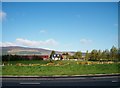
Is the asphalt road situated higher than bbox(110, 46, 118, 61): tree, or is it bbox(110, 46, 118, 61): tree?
bbox(110, 46, 118, 61): tree

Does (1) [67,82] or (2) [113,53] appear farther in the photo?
(2) [113,53]

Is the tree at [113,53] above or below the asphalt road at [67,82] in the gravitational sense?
above

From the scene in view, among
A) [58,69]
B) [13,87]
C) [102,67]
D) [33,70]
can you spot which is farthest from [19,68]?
[13,87]

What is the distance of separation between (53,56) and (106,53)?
1368cm

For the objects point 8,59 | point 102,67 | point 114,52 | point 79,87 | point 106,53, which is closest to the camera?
point 79,87

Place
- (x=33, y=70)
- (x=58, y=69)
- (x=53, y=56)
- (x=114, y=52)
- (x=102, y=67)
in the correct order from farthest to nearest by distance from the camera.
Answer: (x=114, y=52) < (x=53, y=56) < (x=102, y=67) < (x=58, y=69) < (x=33, y=70)

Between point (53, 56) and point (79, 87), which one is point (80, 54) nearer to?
point (53, 56)

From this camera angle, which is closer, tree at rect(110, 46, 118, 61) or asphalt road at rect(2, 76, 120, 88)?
asphalt road at rect(2, 76, 120, 88)

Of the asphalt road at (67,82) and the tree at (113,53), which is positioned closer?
the asphalt road at (67,82)

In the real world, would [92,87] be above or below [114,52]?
below

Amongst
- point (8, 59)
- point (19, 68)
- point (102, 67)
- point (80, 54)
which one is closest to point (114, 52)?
point (80, 54)

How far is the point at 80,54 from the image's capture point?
151 ft

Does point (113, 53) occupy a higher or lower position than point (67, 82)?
higher

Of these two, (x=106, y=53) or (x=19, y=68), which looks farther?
(x=106, y=53)
